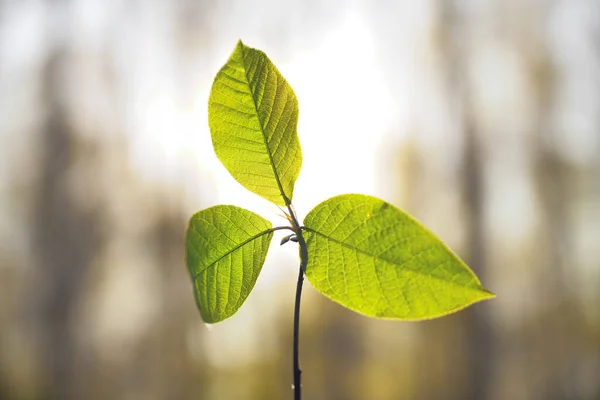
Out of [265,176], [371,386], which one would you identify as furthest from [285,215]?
[371,386]

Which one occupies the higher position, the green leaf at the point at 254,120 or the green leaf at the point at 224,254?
the green leaf at the point at 254,120

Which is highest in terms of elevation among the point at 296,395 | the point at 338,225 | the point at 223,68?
the point at 223,68

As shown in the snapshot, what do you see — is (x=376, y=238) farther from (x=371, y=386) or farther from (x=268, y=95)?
(x=371, y=386)

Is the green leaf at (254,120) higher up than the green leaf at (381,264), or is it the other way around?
the green leaf at (254,120)
